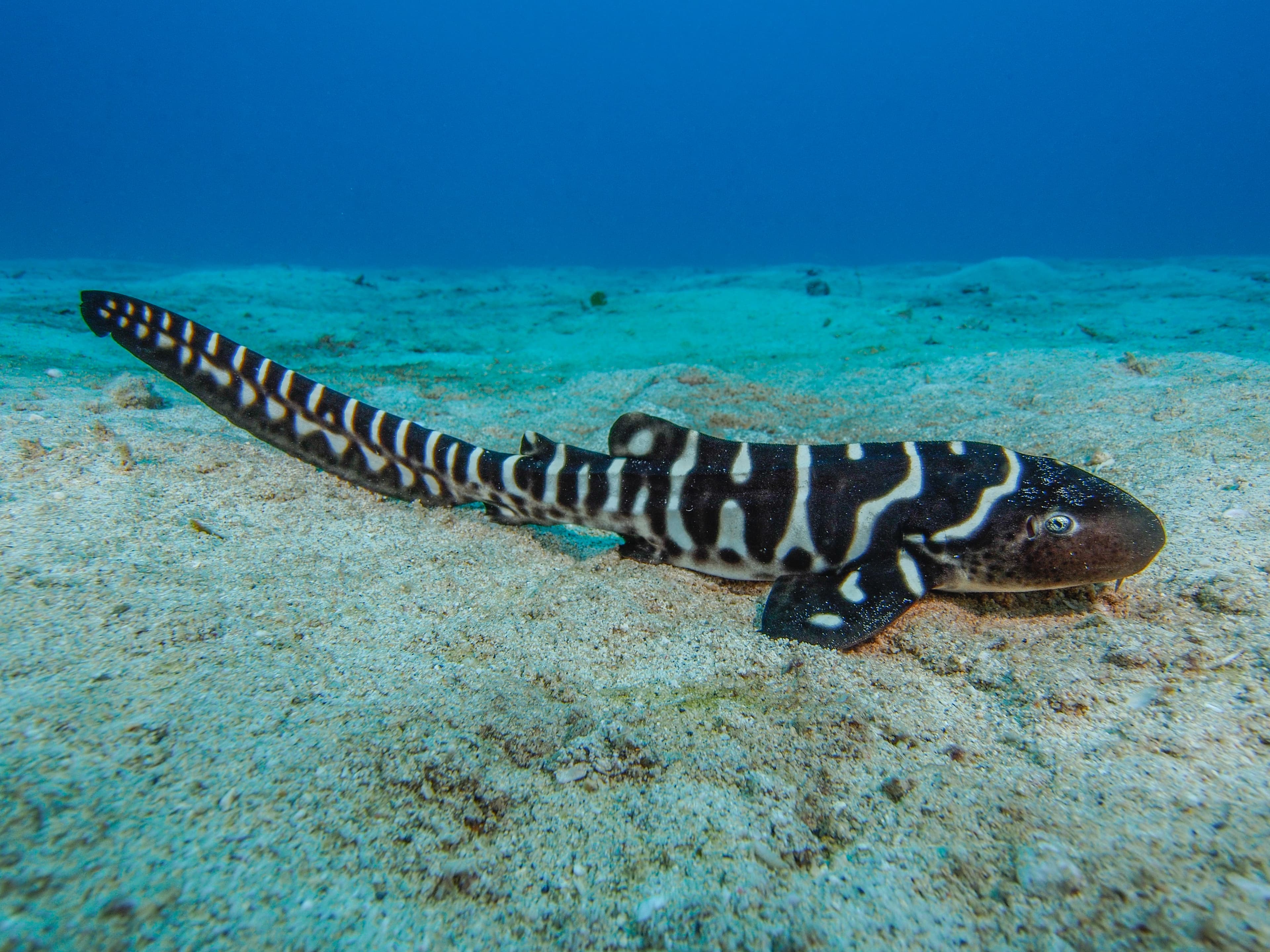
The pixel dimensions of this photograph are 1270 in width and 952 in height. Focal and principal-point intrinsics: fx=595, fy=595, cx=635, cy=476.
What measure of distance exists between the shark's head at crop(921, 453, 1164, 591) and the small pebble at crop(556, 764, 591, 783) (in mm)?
2184

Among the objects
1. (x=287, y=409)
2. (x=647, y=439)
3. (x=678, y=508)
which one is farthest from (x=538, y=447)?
(x=287, y=409)

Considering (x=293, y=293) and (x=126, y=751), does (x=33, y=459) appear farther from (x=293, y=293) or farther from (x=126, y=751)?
(x=293, y=293)

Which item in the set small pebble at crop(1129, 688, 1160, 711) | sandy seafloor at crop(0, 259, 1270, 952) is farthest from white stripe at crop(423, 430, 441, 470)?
small pebble at crop(1129, 688, 1160, 711)

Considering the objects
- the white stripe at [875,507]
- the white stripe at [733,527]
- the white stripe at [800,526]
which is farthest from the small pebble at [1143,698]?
the white stripe at [733,527]

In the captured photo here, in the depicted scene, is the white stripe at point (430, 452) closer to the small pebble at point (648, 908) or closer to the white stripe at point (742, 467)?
the white stripe at point (742, 467)

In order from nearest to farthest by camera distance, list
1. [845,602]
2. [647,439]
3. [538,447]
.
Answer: [845,602] → [647,439] → [538,447]

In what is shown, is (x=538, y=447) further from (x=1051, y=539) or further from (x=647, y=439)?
(x=1051, y=539)

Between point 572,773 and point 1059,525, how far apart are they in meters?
2.61

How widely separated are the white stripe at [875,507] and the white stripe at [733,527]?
1.97 ft

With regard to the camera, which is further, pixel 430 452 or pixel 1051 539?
pixel 430 452

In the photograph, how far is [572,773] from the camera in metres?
2.03

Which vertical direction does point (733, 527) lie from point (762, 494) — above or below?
below

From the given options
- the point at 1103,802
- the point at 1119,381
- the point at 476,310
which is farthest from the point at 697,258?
the point at 1103,802

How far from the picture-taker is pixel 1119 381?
6.11 metres
